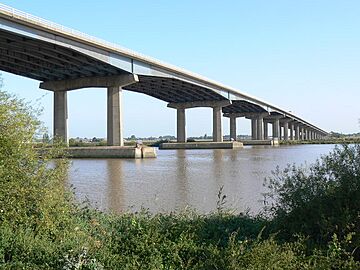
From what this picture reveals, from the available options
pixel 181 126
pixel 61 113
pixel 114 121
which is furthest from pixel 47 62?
pixel 181 126

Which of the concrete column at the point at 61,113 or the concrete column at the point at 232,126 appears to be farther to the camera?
the concrete column at the point at 232,126

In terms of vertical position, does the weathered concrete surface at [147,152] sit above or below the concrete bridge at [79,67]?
below

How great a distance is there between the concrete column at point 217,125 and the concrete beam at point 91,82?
36.8m

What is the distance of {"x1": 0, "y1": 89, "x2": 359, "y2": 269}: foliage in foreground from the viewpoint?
5.68 meters

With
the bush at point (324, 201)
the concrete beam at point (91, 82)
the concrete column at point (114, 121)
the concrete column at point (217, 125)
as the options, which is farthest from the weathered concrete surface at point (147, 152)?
the bush at point (324, 201)

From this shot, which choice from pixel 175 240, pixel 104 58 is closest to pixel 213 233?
pixel 175 240

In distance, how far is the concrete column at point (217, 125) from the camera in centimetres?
9150

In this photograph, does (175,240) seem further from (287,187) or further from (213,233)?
(287,187)

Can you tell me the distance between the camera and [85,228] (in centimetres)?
714

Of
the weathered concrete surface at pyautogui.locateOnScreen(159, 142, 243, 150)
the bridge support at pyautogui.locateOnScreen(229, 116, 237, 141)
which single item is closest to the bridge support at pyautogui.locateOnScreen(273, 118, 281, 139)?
the bridge support at pyautogui.locateOnScreen(229, 116, 237, 141)

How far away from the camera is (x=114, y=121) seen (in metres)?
57.3

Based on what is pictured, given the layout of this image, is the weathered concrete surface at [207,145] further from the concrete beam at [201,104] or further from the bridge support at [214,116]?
the concrete beam at [201,104]

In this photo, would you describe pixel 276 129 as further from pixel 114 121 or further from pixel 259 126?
pixel 114 121

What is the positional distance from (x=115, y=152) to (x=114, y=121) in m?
7.14
